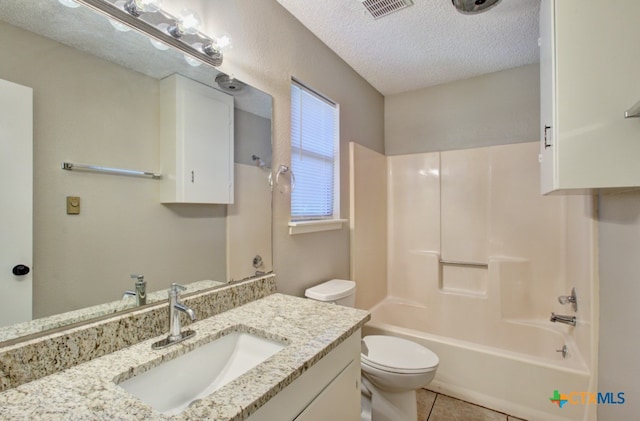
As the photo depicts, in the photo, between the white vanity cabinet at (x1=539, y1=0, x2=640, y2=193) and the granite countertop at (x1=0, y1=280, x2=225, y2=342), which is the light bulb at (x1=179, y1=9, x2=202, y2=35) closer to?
the granite countertop at (x1=0, y1=280, x2=225, y2=342)

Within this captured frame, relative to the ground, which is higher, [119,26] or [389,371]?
[119,26]

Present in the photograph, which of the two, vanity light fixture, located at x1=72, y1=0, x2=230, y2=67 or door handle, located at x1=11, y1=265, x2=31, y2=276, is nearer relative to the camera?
door handle, located at x1=11, y1=265, x2=31, y2=276

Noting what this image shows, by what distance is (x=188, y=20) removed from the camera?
1124 mm

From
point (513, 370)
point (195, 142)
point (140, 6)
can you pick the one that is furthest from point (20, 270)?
point (513, 370)

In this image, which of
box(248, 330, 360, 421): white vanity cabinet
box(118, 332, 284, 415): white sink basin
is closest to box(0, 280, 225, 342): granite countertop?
box(118, 332, 284, 415): white sink basin

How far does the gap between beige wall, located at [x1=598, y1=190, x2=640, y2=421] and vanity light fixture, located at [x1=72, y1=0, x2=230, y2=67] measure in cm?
184

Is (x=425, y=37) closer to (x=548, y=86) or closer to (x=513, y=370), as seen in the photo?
(x=548, y=86)

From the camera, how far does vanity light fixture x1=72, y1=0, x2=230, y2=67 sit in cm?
96

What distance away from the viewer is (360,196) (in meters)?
2.45

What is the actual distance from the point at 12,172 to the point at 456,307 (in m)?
2.90

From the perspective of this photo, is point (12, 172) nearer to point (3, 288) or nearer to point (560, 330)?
point (3, 288)

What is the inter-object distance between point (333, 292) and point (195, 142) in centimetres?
113

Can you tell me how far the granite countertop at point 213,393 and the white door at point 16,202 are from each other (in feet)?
0.73

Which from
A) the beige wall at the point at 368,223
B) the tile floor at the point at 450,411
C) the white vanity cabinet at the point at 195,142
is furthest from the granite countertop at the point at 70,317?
the tile floor at the point at 450,411
